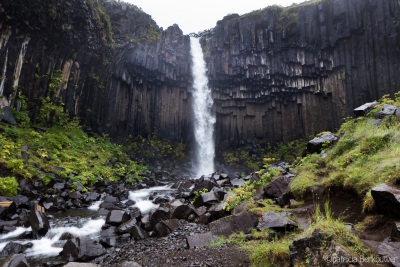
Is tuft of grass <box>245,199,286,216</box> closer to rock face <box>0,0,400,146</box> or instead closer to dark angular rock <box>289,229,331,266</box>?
dark angular rock <box>289,229,331,266</box>

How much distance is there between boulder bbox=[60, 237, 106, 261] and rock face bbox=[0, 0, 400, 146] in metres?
16.4

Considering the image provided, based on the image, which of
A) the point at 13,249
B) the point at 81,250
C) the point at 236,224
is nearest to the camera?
the point at 81,250

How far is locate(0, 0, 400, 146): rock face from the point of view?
21172 mm

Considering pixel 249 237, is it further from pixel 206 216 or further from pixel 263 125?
pixel 263 125

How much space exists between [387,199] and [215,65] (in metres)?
32.4

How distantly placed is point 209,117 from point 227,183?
20.3 metres

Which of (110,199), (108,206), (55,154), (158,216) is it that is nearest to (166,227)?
(158,216)

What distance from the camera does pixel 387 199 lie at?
4395 mm

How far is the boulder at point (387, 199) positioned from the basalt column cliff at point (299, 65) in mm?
24926

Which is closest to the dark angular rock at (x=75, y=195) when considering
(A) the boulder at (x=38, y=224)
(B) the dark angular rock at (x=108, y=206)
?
(B) the dark angular rock at (x=108, y=206)

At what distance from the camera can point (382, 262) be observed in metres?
3.52

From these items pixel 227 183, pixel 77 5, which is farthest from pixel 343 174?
pixel 77 5

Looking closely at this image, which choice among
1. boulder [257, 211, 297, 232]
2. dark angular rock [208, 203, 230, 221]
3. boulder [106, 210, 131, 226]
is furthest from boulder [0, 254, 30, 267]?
boulder [257, 211, 297, 232]

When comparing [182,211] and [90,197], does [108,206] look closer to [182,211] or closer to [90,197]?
[90,197]
